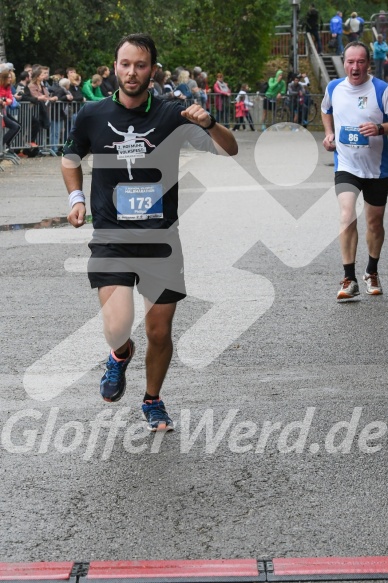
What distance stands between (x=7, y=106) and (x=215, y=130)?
16.5 metres

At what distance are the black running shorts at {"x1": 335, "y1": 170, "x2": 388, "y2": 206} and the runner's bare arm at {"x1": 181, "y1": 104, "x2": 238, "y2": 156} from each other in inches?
157

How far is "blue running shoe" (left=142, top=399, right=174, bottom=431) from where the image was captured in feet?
19.0

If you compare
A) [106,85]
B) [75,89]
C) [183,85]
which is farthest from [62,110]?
[183,85]

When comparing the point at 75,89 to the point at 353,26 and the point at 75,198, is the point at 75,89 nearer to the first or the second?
the point at 75,198

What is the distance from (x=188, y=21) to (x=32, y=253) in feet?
121

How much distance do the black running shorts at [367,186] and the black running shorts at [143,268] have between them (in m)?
4.07

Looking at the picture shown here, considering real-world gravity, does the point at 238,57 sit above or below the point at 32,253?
below

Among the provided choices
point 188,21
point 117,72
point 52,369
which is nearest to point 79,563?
point 117,72

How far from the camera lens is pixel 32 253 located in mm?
11820

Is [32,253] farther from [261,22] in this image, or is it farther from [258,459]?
[261,22]

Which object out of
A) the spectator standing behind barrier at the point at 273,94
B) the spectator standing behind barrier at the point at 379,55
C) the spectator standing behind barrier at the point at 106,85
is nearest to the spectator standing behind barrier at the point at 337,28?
the spectator standing behind barrier at the point at 379,55

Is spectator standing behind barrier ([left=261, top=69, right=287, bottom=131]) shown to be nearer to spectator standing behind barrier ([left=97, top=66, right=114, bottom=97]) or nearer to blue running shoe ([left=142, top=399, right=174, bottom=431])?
spectator standing behind barrier ([left=97, top=66, right=114, bottom=97])

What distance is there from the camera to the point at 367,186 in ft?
31.3

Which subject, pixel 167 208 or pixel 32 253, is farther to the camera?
pixel 32 253
